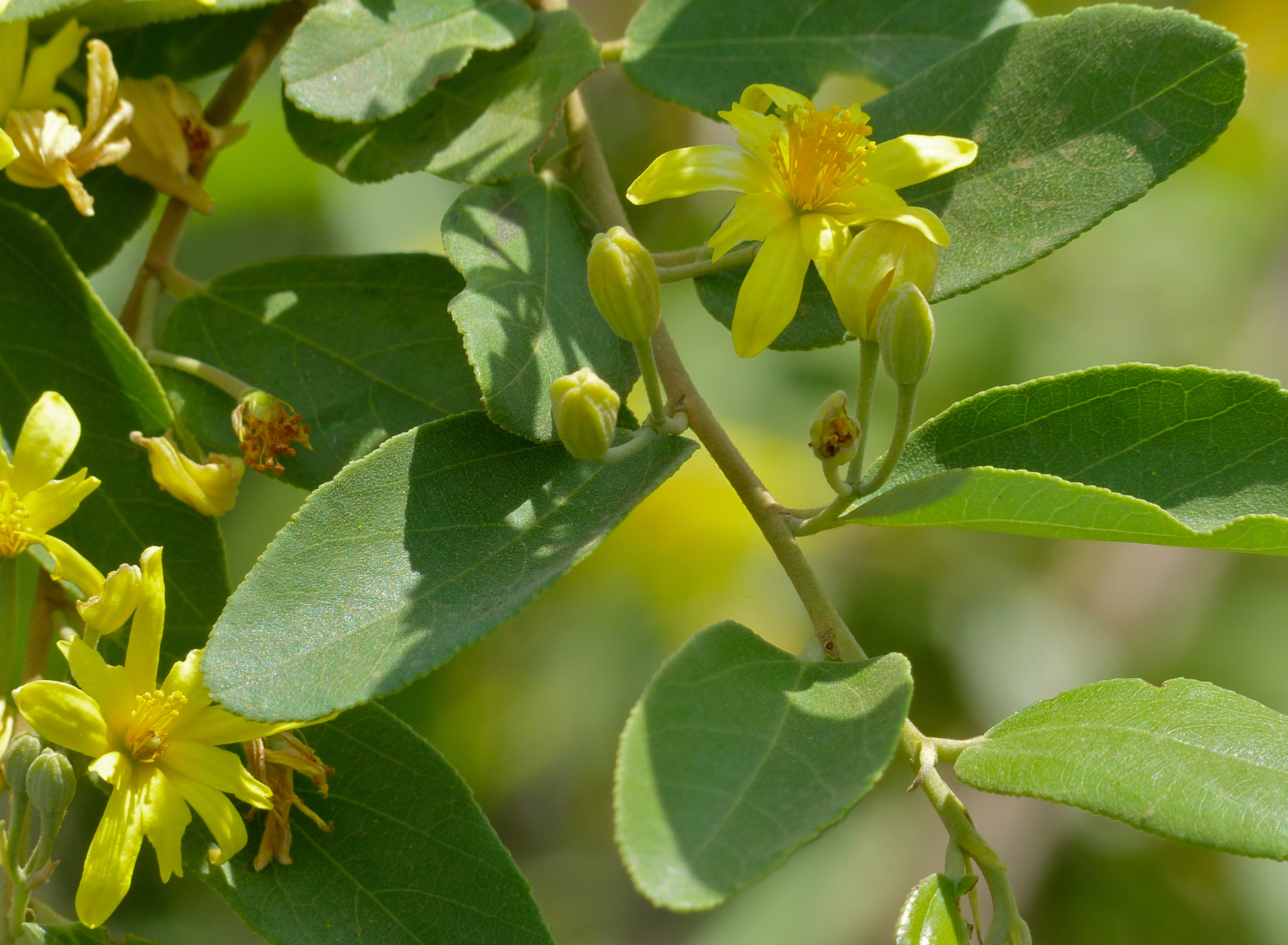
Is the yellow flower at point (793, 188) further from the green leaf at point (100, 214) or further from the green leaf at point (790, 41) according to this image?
the green leaf at point (100, 214)

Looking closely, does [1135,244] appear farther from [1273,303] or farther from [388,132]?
[388,132]

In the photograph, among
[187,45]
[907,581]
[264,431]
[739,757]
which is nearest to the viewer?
[739,757]

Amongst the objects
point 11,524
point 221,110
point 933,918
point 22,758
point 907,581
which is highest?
point 221,110

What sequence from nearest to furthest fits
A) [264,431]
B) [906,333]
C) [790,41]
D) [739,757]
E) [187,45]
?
[739,757] < [906,333] < [264,431] < [790,41] < [187,45]

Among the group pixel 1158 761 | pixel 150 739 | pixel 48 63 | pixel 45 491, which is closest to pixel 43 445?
pixel 45 491

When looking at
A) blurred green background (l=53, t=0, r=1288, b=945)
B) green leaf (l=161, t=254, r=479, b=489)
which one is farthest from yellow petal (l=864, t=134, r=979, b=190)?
blurred green background (l=53, t=0, r=1288, b=945)

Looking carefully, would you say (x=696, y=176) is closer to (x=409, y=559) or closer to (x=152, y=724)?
(x=409, y=559)

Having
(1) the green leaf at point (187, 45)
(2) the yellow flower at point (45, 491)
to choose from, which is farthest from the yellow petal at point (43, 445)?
(1) the green leaf at point (187, 45)

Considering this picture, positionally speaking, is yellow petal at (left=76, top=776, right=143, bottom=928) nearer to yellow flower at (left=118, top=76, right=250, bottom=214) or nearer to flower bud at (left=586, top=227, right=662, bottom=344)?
flower bud at (left=586, top=227, right=662, bottom=344)
